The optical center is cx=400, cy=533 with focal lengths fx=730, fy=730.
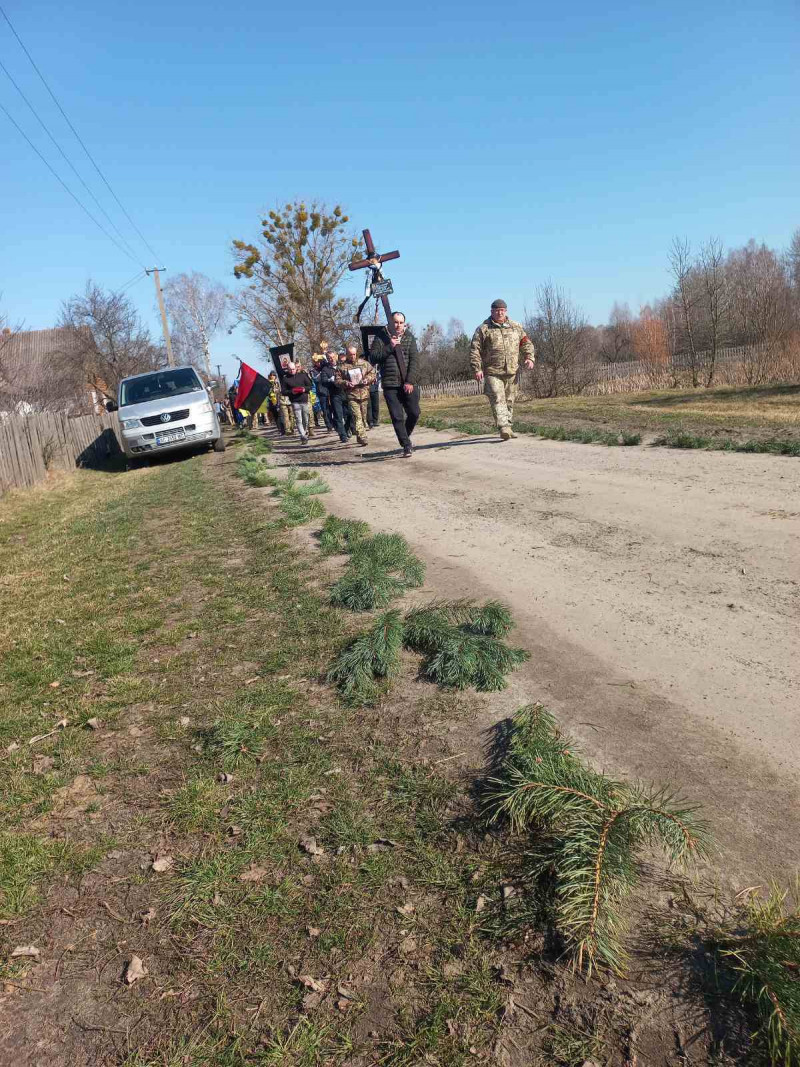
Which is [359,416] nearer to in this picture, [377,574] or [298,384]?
[298,384]

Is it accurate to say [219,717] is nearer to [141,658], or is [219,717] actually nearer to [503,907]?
[141,658]

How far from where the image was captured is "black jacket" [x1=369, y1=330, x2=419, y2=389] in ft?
37.3

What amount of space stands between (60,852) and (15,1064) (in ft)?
2.74

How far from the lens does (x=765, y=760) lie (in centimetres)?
262

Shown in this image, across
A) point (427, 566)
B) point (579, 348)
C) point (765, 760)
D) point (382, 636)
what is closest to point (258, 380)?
point (579, 348)

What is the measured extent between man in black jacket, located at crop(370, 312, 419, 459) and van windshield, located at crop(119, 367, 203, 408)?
830 centimetres

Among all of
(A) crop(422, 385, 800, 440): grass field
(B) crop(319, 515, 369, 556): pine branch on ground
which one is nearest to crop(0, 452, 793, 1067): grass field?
(B) crop(319, 515, 369, 556): pine branch on ground

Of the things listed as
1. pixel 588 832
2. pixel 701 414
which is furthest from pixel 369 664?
pixel 701 414

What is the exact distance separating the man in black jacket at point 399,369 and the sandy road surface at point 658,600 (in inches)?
116

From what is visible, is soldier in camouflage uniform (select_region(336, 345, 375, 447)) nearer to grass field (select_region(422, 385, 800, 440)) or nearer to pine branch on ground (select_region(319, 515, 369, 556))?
grass field (select_region(422, 385, 800, 440))

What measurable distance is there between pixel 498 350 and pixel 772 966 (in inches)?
426

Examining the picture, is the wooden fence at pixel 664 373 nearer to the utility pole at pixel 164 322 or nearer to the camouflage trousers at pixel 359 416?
the camouflage trousers at pixel 359 416

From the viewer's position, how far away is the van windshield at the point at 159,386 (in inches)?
714

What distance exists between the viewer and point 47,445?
58.5 ft
